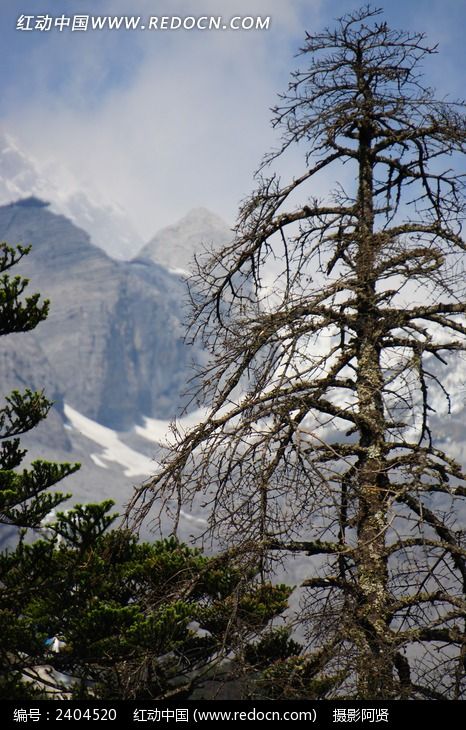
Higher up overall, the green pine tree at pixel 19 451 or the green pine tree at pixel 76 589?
the green pine tree at pixel 19 451

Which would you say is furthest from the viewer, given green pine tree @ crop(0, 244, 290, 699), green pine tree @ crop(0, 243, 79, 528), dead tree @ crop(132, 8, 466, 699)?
green pine tree @ crop(0, 243, 79, 528)

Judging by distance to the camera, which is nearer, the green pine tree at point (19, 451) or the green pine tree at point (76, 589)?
the green pine tree at point (76, 589)

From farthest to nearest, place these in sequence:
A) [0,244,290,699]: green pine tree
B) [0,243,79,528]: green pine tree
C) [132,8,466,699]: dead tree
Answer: [0,243,79,528]: green pine tree → [0,244,290,699]: green pine tree → [132,8,466,699]: dead tree

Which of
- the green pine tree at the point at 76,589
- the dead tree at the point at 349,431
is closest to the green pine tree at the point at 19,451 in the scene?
the green pine tree at the point at 76,589

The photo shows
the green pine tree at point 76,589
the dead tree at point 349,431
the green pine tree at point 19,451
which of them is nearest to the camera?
the dead tree at point 349,431

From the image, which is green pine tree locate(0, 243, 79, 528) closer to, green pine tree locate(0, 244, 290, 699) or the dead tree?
green pine tree locate(0, 244, 290, 699)

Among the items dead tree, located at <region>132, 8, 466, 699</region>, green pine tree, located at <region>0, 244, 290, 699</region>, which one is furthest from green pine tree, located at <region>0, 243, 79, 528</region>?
dead tree, located at <region>132, 8, 466, 699</region>

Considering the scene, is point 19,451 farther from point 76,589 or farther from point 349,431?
point 349,431

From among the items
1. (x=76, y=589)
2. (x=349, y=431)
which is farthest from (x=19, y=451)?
(x=349, y=431)

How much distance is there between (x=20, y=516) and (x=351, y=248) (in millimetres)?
9130

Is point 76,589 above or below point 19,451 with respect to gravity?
below

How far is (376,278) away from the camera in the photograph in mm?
9836

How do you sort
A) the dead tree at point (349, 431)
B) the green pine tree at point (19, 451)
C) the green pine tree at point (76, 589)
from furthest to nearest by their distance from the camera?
→ 1. the green pine tree at point (19, 451)
2. the green pine tree at point (76, 589)
3. the dead tree at point (349, 431)

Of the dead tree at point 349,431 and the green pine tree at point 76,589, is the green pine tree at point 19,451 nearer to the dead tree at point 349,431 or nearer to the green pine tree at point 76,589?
the green pine tree at point 76,589
